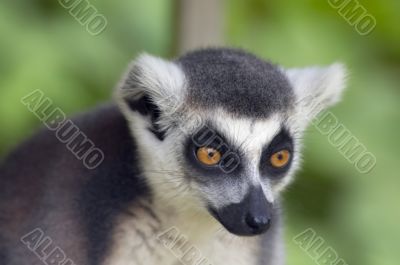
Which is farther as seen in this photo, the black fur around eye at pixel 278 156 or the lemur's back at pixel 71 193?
the lemur's back at pixel 71 193

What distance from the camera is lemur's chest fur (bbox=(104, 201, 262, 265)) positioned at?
3533 millimetres

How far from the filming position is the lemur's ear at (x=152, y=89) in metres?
3.40

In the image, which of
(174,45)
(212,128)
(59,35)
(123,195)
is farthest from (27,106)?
(212,128)

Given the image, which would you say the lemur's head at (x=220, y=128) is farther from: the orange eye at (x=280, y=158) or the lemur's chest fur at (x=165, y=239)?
the lemur's chest fur at (x=165, y=239)

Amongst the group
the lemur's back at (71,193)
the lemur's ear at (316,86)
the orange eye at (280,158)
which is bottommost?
the lemur's back at (71,193)

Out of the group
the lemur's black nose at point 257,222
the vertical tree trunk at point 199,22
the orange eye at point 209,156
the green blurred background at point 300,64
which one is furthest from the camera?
the green blurred background at point 300,64

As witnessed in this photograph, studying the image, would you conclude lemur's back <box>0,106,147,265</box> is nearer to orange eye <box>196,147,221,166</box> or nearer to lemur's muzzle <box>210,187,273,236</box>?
orange eye <box>196,147,221,166</box>

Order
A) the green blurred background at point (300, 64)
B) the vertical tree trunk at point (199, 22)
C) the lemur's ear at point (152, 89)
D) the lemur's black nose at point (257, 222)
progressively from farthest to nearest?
1. the green blurred background at point (300, 64)
2. the vertical tree trunk at point (199, 22)
3. the lemur's ear at point (152, 89)
4. the lemur's black nose at point (257, 222)

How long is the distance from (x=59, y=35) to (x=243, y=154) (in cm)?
245

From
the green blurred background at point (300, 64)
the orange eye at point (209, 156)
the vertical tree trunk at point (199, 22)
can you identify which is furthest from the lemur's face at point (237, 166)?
the green blurred background at point (300, 64)

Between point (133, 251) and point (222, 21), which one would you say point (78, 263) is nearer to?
point (133, 251)

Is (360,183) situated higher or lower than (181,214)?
higher

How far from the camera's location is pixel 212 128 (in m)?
3.32

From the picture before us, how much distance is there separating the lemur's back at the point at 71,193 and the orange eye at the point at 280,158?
0.55 metres
